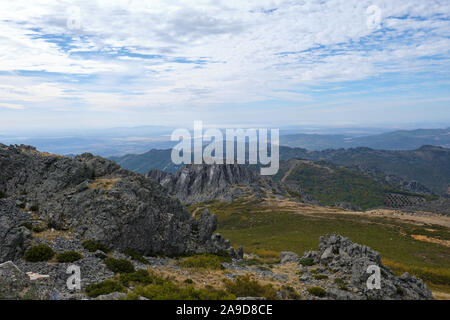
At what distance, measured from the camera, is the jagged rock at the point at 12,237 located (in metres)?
19.8

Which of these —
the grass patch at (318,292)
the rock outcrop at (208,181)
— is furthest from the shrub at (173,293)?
the rock outcrop at (208,181)

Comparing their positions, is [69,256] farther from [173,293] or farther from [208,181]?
[208,181]

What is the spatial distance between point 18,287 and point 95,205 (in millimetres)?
12455

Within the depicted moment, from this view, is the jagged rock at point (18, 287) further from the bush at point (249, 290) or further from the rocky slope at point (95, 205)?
the bush at point (249, 290)

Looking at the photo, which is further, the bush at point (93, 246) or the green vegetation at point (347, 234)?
the green vegetation at point (347, 234)

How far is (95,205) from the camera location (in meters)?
27.0

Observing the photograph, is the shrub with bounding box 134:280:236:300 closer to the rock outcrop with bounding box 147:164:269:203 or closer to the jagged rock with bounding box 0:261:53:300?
the jagged rock with bounding box 0:261:53:300

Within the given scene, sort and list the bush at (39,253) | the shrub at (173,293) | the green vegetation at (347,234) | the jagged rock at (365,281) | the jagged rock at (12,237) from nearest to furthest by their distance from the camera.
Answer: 1. the shrub at (173,293)
2. the jagged rock at (12,237)
3. the bush at (39,253)
4. the jagged rock at (365,281)
5. the green vegetation at (347,234)

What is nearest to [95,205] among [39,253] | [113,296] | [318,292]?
[39,253]

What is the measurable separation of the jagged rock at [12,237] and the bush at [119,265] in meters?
6.77

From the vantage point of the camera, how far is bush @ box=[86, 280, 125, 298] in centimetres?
1641

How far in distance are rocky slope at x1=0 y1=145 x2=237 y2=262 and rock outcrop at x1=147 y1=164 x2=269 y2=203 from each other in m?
131

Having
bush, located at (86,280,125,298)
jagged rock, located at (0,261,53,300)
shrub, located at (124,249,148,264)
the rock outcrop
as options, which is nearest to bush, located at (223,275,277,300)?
bush, located at (86,280,125,298)
